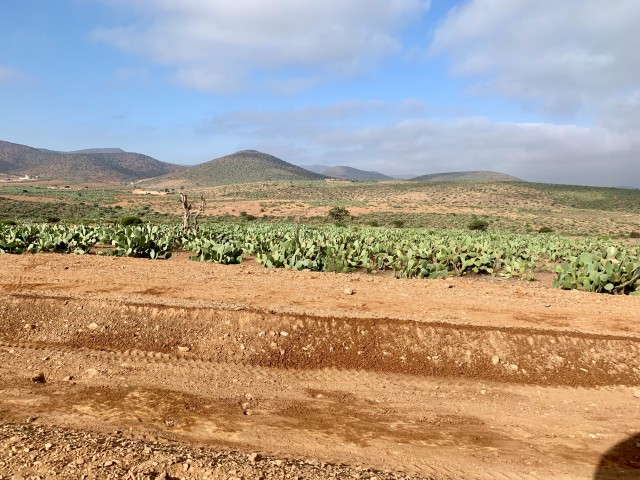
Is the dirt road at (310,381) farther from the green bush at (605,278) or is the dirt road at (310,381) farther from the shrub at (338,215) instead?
the shrub at (338,215)

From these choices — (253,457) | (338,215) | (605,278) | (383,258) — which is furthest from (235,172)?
(253,457)

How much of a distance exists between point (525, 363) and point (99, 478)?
6059 mm

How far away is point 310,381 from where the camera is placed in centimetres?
656

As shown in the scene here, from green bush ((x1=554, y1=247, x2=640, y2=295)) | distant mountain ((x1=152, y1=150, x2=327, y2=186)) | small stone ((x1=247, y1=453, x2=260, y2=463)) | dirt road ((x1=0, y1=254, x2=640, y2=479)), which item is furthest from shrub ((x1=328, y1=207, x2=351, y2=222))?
distant mountain ((x1=152, y1=150, x2=327, y2=186))

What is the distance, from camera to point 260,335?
24.9ft

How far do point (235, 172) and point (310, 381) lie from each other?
564 feet

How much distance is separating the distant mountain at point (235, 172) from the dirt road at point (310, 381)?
500 ft

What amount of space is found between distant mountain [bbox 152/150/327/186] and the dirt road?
15255cm

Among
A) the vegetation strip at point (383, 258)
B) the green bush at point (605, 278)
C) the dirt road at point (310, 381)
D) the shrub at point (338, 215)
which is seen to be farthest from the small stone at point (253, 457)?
the shrub at point (338, 215)

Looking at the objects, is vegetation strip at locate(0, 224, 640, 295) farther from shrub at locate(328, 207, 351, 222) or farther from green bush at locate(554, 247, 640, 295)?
shrub at locate(328, 207, 351, 222)

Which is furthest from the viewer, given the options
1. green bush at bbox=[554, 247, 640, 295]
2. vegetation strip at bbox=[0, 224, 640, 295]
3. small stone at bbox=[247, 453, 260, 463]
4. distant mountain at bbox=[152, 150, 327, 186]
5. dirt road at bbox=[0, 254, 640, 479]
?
distant mountain at bbox=[152, 150, 327, 186]

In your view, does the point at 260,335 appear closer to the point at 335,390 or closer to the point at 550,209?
the point at 335,390

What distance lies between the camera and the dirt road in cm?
444

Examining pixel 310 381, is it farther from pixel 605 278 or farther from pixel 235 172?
pixel 235 172
